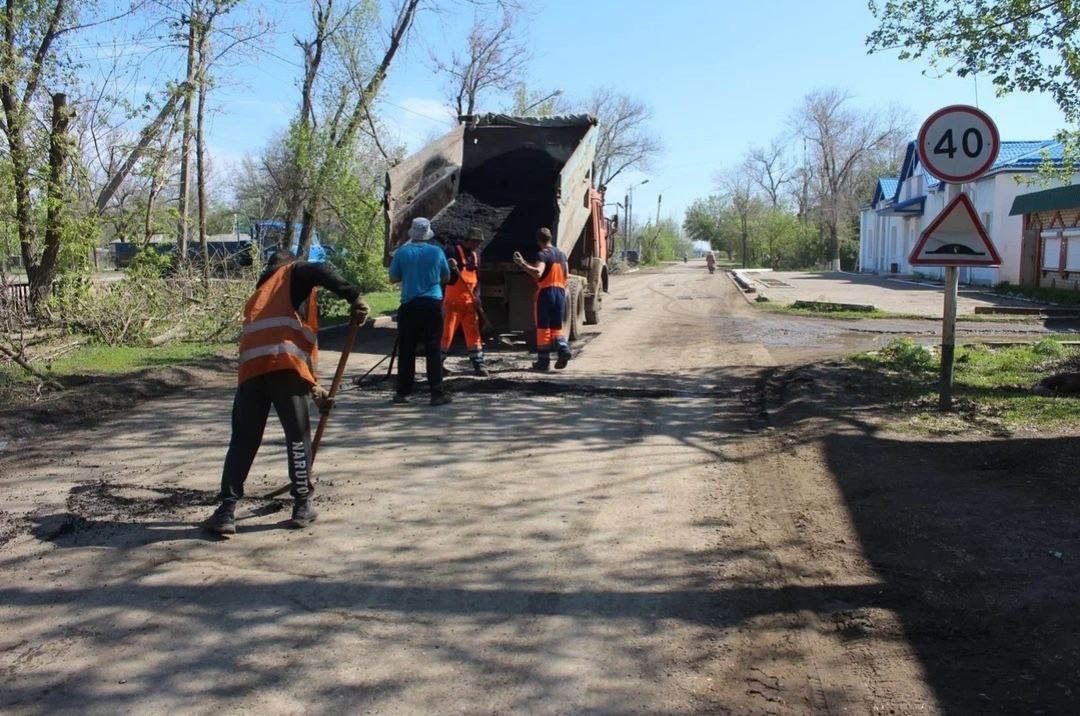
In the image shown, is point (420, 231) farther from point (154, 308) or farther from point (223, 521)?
point (154, 308)

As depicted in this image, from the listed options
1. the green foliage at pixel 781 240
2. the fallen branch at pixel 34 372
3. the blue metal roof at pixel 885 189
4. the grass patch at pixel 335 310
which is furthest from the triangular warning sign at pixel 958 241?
the green foliage at pixel 781 240

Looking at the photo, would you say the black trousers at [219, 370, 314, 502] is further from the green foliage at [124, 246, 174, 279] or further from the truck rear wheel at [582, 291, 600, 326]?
the truck rear wheel at [582, 291, 600, 326]

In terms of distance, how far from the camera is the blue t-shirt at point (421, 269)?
8.67 metres

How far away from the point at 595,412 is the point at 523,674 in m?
4.95

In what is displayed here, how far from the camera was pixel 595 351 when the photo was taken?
41.9 feet

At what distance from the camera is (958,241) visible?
763 cm

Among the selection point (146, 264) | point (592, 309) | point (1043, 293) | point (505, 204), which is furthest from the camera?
point (1043, 293)

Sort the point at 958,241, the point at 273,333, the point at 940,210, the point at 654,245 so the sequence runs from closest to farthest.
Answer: the point at 273,333 < the point at 958,241 < the point at 940,210 < the point at 654,245

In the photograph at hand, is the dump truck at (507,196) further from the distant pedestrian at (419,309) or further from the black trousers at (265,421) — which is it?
the black trousers at (265,421)

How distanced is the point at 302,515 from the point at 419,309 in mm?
3878

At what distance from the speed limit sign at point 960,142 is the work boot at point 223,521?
6.19m

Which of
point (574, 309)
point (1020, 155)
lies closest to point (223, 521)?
point (574, 309)

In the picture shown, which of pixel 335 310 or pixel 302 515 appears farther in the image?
pixel 335 310

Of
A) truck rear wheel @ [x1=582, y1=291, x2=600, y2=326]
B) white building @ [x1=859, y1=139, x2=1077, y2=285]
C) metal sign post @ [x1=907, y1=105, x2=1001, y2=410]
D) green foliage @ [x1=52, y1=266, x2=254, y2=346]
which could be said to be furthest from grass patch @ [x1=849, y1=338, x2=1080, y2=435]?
green foliage @ [x1=52, y1=266, x2=254, y2=346]
